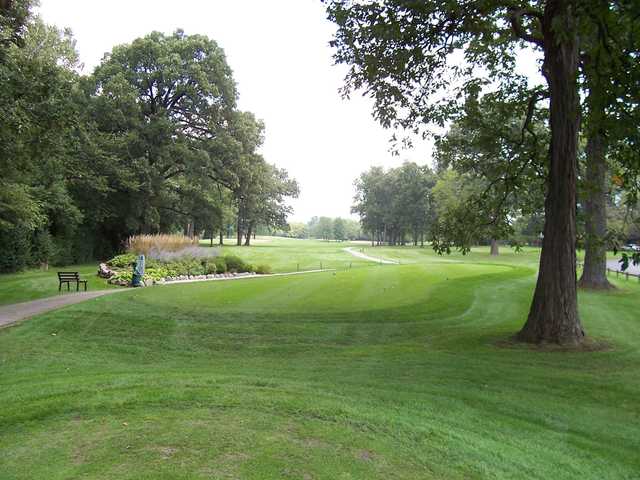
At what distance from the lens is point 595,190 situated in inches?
400

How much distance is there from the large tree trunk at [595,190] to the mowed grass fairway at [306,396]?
2291 millimetres

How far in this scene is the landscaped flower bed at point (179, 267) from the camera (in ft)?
70.1

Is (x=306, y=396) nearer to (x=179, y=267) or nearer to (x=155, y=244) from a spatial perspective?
(x=179, y=267)

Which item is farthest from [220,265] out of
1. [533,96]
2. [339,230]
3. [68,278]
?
[339,230]

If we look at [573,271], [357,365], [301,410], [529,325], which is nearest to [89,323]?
[357,365]

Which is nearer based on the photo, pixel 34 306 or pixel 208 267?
pixel 34 306

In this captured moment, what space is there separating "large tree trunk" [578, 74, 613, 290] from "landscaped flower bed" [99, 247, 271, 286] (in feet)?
54.0

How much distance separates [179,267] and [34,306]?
10242 mm

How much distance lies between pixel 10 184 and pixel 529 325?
21509 mm

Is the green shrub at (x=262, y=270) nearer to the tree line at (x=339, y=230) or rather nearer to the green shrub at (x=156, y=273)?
the green shrub at (x=156, y=273)

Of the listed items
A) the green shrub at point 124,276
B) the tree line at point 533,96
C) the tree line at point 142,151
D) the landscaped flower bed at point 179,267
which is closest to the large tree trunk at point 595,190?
the tree line at point 533,96

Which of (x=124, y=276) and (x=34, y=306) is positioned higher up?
(x=124, y=276)

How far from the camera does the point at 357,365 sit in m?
8.46

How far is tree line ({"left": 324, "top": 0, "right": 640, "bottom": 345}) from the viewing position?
790 cm
